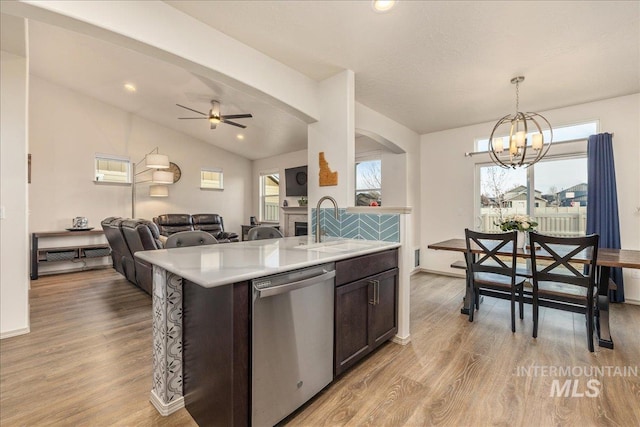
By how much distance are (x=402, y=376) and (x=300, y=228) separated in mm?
4826

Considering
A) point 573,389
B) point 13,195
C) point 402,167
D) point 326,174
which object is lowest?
point 573,389

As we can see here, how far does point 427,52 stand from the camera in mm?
2721

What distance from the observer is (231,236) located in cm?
661

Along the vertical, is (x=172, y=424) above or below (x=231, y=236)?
below

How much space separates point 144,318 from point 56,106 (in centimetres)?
513

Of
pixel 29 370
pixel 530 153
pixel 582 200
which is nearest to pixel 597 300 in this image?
pixel 582 200

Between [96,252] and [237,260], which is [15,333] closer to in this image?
[237,260]

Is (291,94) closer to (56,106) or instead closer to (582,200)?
(582,200)

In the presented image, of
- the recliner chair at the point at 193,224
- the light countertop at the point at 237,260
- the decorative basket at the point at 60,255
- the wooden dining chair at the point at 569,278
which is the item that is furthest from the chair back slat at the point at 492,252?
the decorative basket at the point at 60,255

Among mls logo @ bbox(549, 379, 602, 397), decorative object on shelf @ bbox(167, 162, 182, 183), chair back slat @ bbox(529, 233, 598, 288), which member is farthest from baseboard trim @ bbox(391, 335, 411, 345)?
decorative object on shelf @ bbox(167, 162, 182, 183)

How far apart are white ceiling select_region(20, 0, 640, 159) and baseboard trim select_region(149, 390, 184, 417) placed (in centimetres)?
278

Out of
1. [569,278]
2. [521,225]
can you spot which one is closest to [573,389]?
[569,278]

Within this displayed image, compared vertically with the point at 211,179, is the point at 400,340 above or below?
below

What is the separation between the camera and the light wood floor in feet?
5.29
